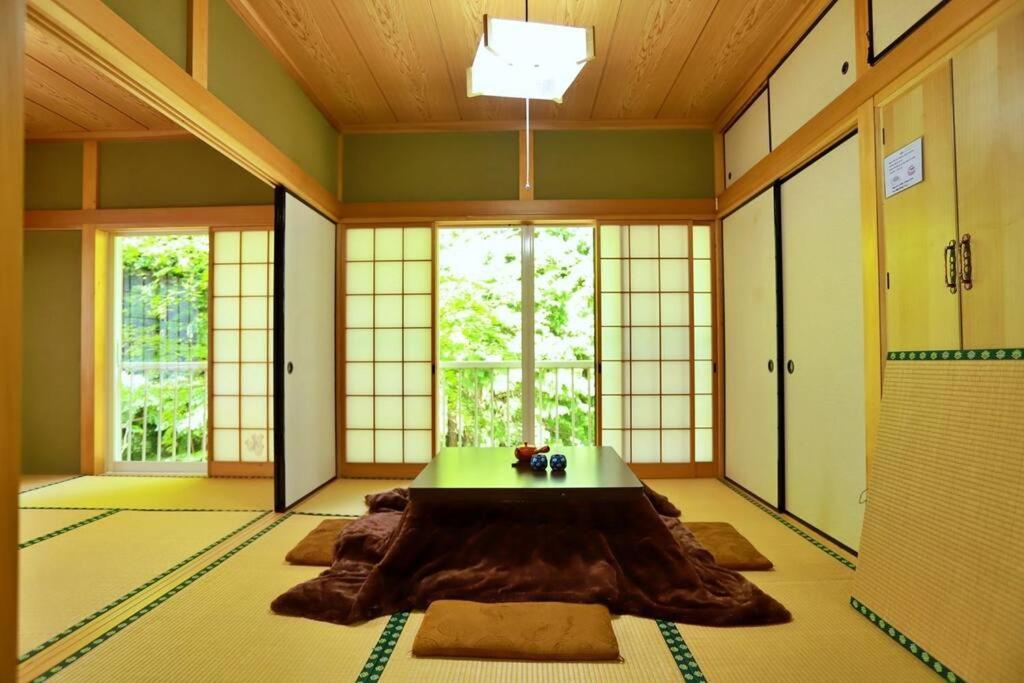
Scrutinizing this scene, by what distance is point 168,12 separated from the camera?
2.24 m

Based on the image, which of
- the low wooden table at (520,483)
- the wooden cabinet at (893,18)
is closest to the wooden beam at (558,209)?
the wooden cabinet at (893,18)

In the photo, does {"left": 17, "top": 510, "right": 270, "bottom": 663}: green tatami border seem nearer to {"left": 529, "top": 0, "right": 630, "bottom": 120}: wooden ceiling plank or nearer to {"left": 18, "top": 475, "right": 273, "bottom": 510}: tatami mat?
{"left": 18, "top": 475, "right": 273, "bottom": 510}: tatami mat

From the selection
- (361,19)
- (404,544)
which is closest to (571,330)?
(361,19)

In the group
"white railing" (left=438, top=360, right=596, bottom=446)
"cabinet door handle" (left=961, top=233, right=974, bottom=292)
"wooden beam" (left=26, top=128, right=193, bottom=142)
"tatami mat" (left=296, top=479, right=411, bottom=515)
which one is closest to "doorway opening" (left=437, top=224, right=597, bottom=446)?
"white railing" (left=438, top=360, right=596, bottom=446)

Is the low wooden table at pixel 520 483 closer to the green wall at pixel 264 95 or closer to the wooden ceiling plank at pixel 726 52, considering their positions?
the green wall at pixel 264 95

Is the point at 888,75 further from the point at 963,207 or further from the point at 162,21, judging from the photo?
the point at 162,21

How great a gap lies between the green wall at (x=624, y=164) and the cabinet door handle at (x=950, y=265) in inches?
100

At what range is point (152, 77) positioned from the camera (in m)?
2.11

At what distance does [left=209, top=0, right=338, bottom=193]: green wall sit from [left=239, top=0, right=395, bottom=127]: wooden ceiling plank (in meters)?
0.10

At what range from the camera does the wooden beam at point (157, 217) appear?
4.36 meters

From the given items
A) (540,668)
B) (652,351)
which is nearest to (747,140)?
(652,351)

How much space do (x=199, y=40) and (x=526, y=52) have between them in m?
1.54

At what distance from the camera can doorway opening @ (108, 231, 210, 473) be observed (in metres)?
4.61

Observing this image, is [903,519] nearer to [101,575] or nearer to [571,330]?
[101,575]
